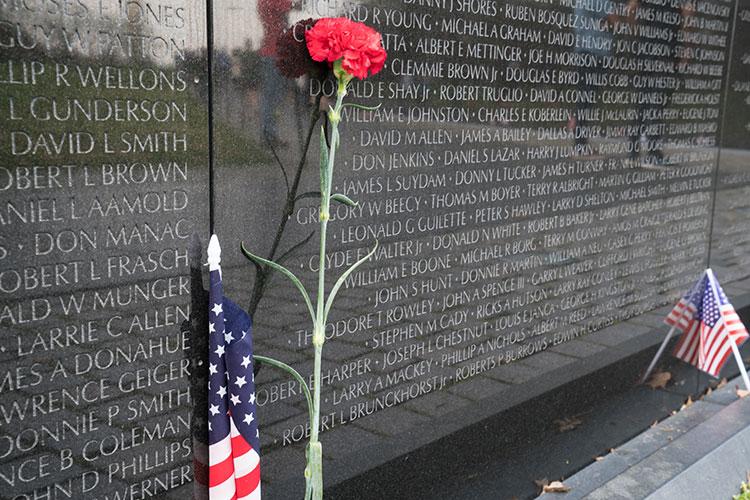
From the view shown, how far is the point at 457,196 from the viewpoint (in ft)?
12.5

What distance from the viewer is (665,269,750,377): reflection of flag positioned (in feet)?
17.2

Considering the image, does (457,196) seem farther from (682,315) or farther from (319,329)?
(682,315)

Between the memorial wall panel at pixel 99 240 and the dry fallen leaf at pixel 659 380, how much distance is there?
3506 millimetres

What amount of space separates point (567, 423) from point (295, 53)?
107 inches

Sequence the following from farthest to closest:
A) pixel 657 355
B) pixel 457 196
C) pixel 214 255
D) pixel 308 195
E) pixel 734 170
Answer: pixel 734 170 → pixel 657 355 → pixel 457 196 → pixel 308 195 → pixel 214 255

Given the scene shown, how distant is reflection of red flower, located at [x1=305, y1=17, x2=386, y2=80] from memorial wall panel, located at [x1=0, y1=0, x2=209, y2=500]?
368 mm

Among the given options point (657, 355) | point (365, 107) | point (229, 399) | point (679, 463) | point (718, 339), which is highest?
point (365, 107)

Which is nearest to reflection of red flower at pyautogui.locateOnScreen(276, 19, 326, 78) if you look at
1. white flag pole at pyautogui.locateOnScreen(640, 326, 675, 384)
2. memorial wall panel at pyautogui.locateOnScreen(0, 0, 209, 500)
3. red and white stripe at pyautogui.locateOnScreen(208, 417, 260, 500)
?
memorial wall panel at pyautogui.locateOnScreen(0, 0, 209, 500)

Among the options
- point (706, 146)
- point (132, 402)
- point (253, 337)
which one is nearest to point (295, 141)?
point (253, 337)

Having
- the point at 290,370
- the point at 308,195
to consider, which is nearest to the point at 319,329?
the point at 290,370

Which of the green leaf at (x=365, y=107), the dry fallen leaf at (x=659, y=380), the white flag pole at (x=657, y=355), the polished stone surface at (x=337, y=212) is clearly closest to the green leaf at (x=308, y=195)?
the polished stone surface at (x=337, y=212)

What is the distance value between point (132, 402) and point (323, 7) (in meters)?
1.46

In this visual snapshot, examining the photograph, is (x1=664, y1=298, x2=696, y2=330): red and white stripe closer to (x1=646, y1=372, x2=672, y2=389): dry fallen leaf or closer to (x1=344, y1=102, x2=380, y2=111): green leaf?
(x1=646, y1=372, x2=672, y2=389): dry fallen leaf

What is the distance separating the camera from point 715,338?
526 cm
